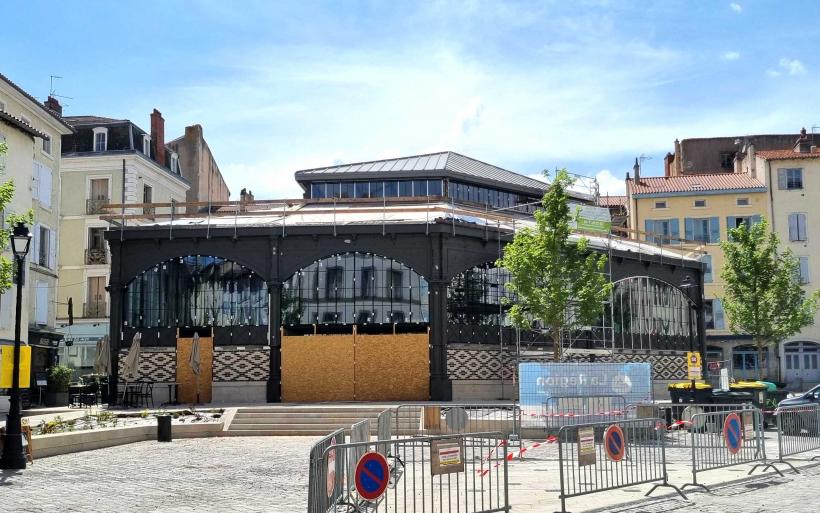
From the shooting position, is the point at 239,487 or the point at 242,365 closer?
the point at 239,487

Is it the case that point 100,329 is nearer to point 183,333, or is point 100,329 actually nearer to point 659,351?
point 183,333

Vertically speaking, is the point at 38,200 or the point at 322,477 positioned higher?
the point at 38,200

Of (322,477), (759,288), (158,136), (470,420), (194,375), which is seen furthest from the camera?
(158,136)

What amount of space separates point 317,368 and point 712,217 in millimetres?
31294

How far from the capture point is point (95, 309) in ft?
148

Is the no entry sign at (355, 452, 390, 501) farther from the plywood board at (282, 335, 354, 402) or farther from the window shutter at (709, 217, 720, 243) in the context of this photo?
the window shutter at (709, 217, 720, 243)

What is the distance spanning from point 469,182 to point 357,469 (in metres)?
32.2

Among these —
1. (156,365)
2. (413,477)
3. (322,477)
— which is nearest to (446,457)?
(413,477)

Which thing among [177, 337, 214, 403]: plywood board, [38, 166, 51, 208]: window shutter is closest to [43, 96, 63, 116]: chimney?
[38, 166, 51, 208]: window shutter

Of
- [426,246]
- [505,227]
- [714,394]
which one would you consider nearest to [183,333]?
[426,246]

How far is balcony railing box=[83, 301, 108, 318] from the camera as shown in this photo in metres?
45.1

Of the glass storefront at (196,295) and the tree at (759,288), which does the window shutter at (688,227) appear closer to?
the tree at (759,288)

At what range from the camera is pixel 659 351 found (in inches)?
1352

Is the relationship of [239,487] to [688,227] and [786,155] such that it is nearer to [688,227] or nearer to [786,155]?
[688,227]
